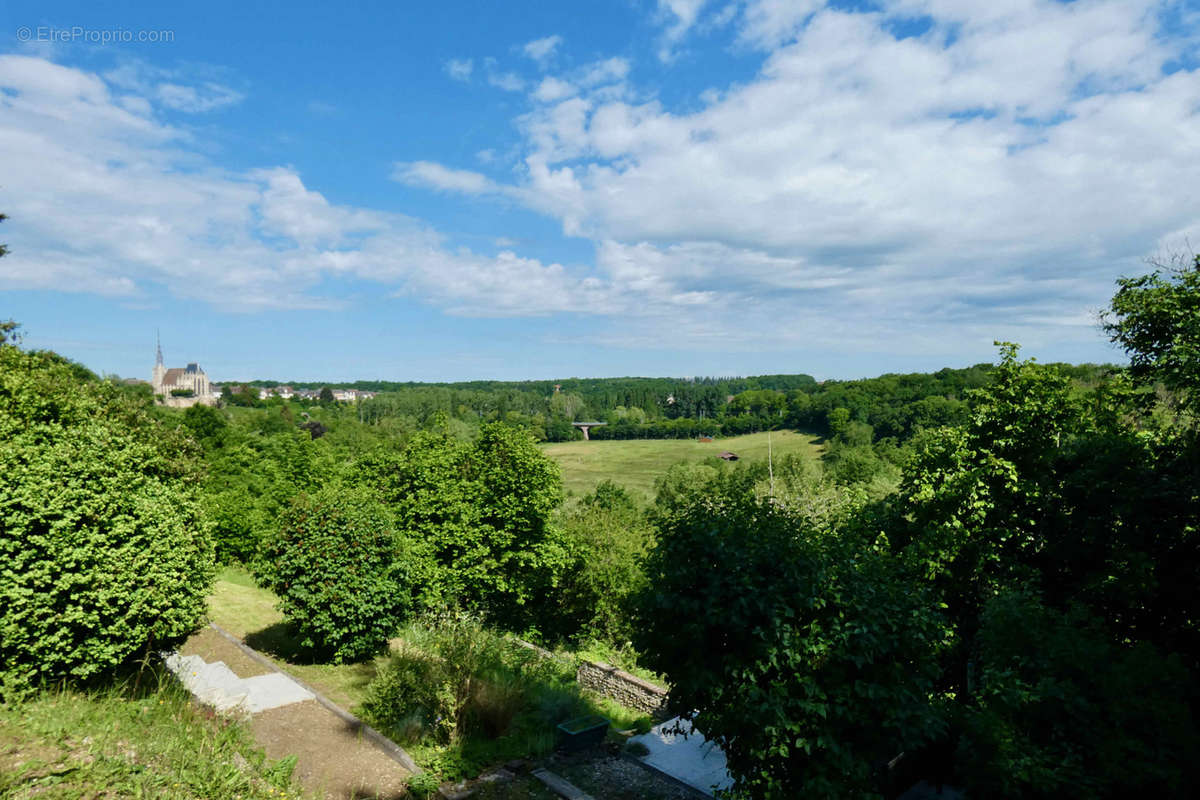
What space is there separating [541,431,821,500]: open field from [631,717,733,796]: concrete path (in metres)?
47.3

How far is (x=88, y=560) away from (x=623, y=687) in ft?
33.1

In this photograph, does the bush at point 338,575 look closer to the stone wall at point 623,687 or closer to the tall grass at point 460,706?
the tall grass at point 460,706

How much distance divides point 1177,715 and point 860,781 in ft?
9.31

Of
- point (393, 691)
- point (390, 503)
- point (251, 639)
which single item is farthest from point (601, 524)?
point (393, 691)

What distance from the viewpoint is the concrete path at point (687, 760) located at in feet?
30.1

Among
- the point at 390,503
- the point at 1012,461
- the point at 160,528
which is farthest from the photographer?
the point at 390,503

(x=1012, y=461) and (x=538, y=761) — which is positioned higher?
(x=1012, y=461)

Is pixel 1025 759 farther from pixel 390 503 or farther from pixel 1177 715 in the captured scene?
pixel 390 503

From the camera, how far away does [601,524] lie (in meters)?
25.8

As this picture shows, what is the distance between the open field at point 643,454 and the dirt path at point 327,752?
48961 mm

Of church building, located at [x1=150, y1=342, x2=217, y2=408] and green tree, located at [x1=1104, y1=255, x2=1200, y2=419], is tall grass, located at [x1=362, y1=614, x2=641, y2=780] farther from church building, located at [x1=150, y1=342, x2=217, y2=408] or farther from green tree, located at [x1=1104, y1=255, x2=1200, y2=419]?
church building, located at [x1=150, y1=342, x2=217, y2=408]

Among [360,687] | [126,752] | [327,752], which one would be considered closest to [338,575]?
[360,687]

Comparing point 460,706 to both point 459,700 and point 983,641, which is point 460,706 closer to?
point 459,700

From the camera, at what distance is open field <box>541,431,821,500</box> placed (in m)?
72.7
